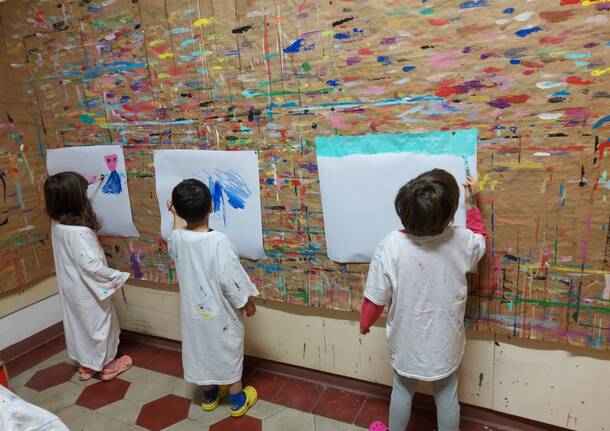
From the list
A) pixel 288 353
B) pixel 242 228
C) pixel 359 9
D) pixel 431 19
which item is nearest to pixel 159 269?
pixel 242 228

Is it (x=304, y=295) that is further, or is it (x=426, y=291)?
(x=304, y=295)

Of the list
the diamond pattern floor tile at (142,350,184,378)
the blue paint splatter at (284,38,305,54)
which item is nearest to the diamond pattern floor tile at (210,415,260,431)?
the diamond pattern floor tile at (142,350,184,378)

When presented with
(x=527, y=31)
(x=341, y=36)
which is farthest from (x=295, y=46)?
(x=527, y=31)

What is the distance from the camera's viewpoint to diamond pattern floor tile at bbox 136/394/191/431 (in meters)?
1.66

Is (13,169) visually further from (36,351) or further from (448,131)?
(448,131)

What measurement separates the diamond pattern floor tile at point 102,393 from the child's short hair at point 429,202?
1526 millimetres

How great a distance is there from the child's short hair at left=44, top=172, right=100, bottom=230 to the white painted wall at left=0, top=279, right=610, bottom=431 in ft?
2.92

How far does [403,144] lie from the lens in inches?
52.9

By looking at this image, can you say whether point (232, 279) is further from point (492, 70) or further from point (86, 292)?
point (492, 70)

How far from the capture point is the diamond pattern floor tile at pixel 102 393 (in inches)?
71.2

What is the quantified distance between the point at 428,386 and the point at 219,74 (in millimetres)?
1437

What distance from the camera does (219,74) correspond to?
1.58m

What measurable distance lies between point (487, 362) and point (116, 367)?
1.66 m

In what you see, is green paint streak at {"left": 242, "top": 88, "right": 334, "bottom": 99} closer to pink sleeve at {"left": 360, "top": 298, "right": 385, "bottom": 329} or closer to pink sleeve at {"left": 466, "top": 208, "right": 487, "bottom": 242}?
pink sleeve at {"left": 466, "top": 208, "right": 487, "bottom": 242}
